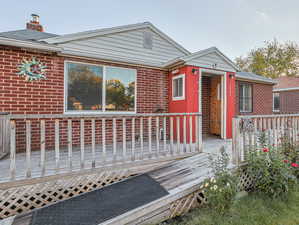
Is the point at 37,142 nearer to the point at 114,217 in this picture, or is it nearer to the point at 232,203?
the point at 114,217

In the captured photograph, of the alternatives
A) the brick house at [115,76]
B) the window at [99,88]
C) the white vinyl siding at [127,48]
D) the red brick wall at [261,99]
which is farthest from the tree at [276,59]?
the window at [99,88]

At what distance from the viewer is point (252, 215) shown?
7.68 ft

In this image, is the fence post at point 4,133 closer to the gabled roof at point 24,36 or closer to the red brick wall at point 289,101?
the gabled roof at point 24,36

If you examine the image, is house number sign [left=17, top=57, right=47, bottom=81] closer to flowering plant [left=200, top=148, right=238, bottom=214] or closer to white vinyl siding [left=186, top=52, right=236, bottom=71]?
white vinyl siding [left=186, top=52, right=236, bottom=71]

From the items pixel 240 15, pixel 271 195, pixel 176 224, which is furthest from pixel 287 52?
pixel 176 224

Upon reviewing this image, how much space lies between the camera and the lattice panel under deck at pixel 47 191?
90.6 inches

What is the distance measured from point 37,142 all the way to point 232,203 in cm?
472

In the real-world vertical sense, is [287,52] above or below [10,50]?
above

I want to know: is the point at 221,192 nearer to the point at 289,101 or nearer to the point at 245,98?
the point at 245,98

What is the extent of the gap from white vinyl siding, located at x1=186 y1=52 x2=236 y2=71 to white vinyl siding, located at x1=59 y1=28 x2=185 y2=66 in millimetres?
1390

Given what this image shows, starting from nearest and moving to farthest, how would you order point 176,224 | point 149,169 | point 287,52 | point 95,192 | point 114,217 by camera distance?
point 114,217, point 176,224, point 95,192, point 149,169, point 287,52

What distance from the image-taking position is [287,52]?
22.5m

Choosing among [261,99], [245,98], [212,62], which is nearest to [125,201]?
[212,62]

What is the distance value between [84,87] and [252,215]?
4.84 m
